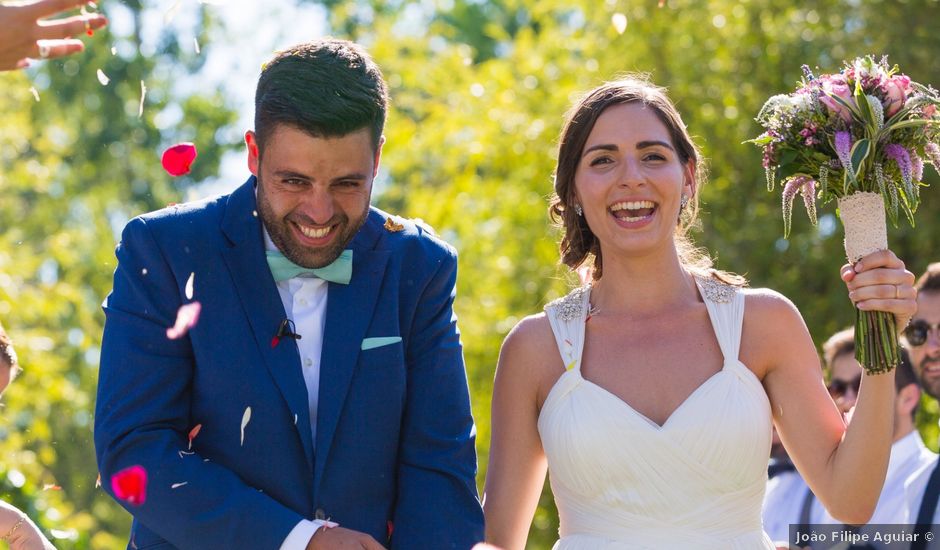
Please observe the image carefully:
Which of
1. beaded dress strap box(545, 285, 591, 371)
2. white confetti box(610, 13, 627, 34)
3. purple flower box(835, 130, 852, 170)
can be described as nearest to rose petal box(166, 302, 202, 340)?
beaded dress strap box(545, 285, 591, 371)

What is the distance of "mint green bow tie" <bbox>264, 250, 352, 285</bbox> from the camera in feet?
13.0

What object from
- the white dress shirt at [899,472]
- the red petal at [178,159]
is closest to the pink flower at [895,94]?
the red petal at [178,159]

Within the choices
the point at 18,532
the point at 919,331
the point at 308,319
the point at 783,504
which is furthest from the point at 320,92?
the point at 783,504

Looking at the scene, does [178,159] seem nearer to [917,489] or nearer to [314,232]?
[314,232]

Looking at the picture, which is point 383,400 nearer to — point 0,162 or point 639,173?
point 639,173

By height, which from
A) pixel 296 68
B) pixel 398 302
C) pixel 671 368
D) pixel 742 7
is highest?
pixel 742 7

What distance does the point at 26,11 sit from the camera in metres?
3.13

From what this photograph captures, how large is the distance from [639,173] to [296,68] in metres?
1.26

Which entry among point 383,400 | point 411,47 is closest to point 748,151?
point 411,47

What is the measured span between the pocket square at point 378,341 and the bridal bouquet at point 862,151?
4.33ft

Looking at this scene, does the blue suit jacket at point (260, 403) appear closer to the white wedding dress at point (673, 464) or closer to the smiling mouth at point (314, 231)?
the smiling mouth at point (314, 231)

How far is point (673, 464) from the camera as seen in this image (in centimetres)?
442

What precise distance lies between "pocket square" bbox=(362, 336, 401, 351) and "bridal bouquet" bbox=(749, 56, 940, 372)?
1319 millimetres

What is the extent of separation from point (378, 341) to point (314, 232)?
0.37m
